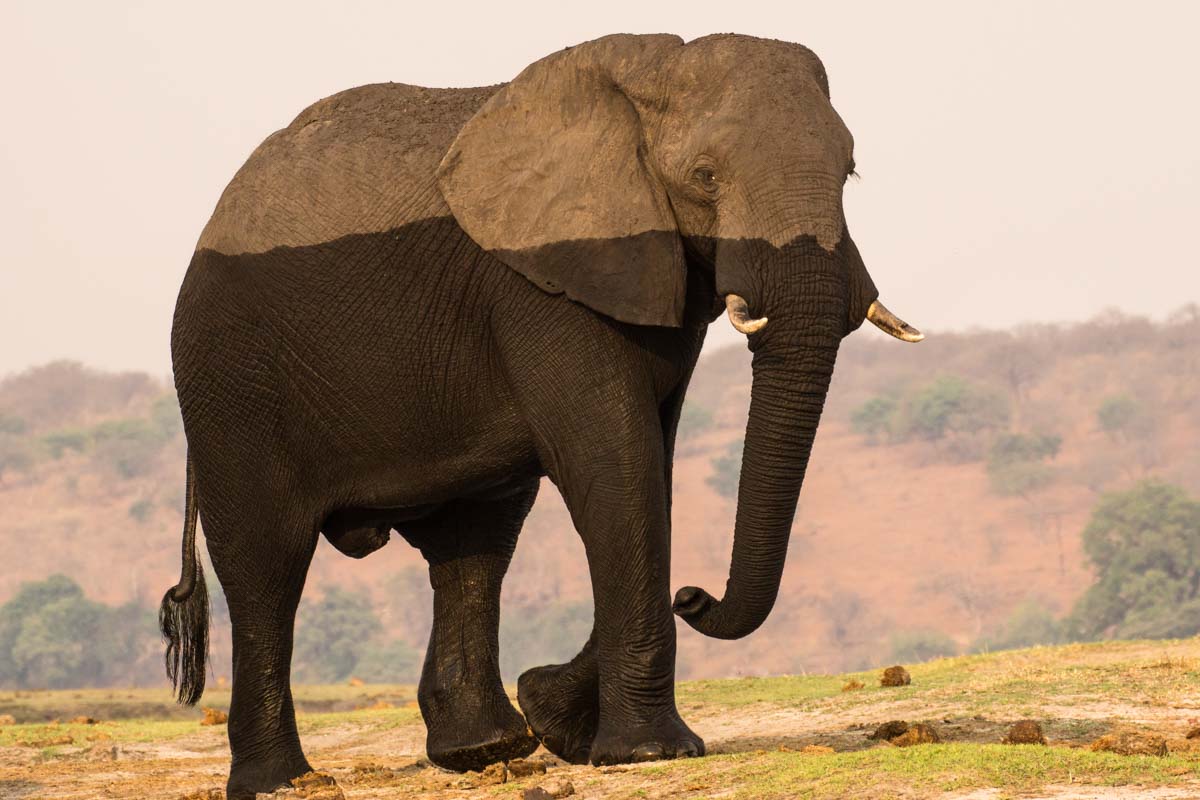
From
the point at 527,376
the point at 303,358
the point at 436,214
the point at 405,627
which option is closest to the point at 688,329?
the point at 527,376

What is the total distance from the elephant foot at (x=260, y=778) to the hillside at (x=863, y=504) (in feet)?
199

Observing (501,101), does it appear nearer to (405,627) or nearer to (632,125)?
(632,125)

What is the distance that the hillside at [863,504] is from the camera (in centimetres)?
7881

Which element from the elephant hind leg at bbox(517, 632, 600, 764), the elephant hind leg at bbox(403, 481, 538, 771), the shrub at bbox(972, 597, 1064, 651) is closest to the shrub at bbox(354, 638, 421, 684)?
the shrub at bbox(972, 597, 1064, 651)

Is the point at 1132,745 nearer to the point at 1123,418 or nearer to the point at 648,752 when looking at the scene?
the point at 648,752

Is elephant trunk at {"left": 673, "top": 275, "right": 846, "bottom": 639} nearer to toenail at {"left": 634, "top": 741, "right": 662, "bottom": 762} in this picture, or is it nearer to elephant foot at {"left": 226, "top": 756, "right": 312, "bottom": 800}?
toenail at {"left": 634, "top": 741, "right": 662, "bottom": 762}

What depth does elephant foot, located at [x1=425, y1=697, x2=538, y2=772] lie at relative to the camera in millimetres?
10578

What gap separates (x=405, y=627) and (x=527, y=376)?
71.2 metres

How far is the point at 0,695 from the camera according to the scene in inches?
958

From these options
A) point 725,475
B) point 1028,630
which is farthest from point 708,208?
point 725,475

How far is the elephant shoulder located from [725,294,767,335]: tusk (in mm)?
1736

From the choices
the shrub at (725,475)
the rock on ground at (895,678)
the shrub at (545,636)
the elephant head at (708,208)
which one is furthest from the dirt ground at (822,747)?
the shrub at (725,475)

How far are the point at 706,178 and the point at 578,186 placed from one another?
676 mm

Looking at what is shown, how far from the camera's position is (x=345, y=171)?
32.1 feet
